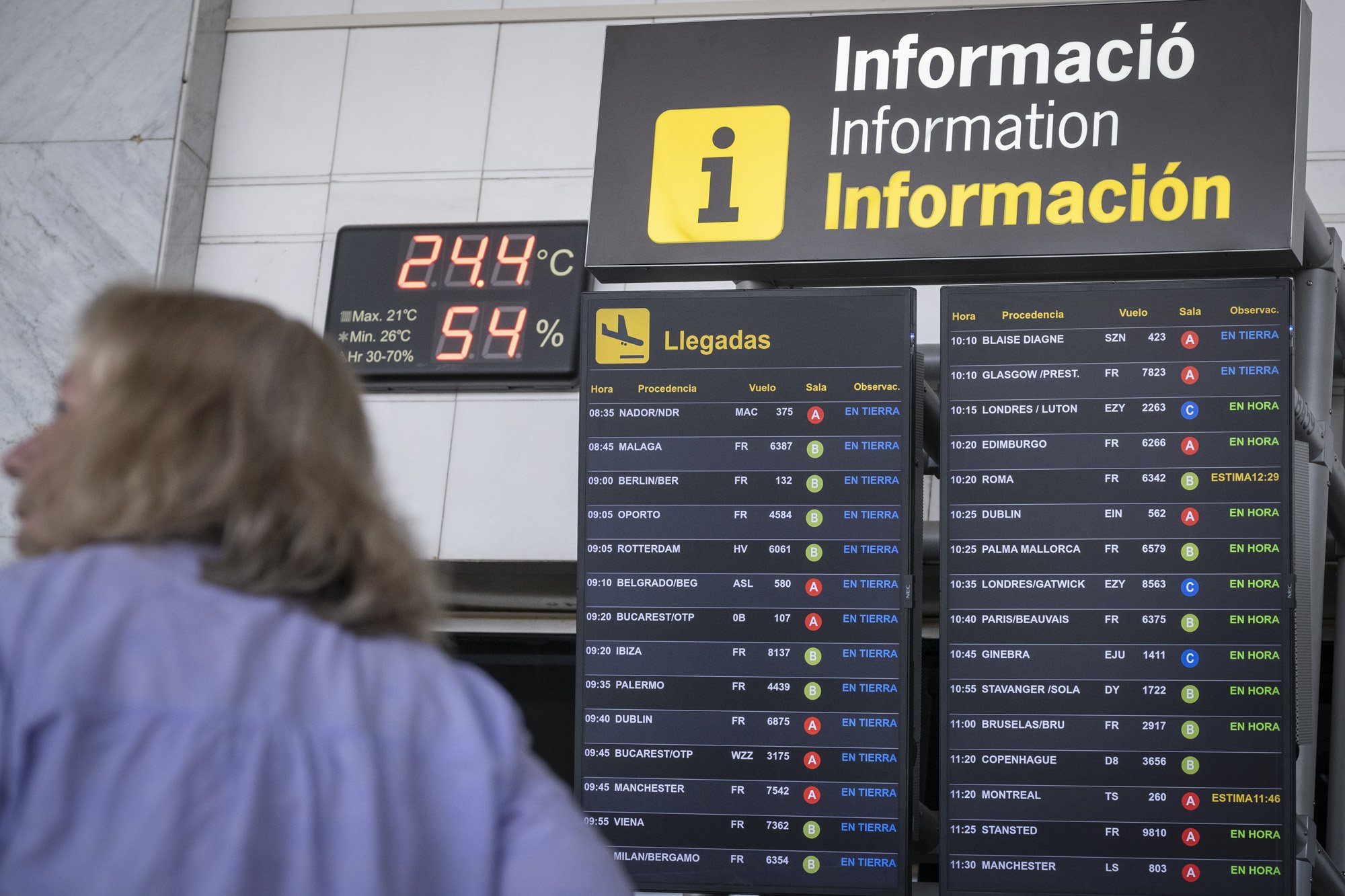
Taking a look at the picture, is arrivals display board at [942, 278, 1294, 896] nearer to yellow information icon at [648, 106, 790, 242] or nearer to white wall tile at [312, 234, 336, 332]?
yellow information icon at [648, 106, 790, 242]

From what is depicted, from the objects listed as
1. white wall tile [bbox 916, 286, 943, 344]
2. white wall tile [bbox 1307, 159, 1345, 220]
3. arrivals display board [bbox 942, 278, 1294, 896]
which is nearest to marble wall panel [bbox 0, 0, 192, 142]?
white wall tile [bbox 916, 286, 943, 344]

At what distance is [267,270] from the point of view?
5895 millimetres

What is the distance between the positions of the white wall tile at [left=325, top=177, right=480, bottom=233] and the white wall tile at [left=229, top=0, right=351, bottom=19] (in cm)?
78

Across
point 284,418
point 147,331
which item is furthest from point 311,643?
point 147,331

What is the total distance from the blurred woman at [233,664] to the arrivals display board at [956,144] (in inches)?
103

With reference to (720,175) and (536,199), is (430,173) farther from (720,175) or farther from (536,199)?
(720,175)

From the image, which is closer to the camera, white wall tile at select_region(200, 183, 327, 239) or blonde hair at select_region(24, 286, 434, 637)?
blonde hair at select_region(24, 286, 434, 637)

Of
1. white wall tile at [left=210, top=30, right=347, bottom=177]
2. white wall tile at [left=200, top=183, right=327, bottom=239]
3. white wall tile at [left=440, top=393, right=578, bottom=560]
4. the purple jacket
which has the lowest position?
the purple jacket

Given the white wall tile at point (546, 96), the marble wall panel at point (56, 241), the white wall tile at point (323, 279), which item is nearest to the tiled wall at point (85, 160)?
the marble wall panel at point (56, 241)

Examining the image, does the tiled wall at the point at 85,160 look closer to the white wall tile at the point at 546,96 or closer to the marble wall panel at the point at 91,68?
the marble wall panel at the point at 91,68

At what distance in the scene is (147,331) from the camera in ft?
4.36

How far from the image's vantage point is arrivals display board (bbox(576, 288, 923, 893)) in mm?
3570

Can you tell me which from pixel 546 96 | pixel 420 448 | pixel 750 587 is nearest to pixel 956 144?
pixel 750 587

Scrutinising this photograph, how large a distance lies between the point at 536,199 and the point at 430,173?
1.50 feet
